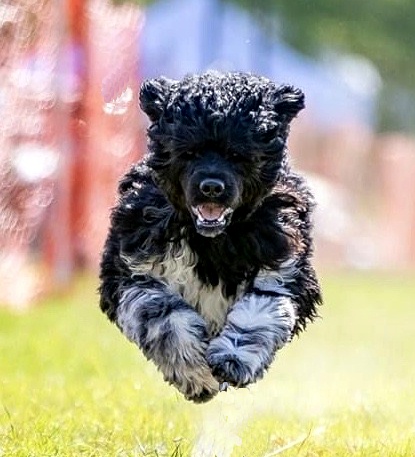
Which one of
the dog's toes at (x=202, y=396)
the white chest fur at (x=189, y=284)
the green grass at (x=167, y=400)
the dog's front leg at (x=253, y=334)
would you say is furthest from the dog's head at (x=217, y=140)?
the green grass at (x=167, y=400)

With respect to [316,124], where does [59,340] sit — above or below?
above

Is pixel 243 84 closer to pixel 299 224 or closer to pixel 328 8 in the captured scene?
pixel 299 224

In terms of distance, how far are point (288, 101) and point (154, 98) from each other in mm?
463

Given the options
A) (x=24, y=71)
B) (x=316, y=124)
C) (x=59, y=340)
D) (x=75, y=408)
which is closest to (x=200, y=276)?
(x=75, y=408)

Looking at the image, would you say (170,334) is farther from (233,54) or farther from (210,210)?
(233,54)

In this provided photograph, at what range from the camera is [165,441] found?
586 cm

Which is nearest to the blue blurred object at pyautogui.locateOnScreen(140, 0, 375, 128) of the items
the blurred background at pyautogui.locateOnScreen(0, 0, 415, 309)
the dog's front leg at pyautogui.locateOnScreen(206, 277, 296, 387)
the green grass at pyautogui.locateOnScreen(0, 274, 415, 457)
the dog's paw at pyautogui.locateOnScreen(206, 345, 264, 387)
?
the blurred background at pyautogui.locateOnScreen(0, 0, 415, 309)

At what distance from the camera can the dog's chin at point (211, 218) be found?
17.1 feet

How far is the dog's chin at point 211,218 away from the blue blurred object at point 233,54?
20.4ft

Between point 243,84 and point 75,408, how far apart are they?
1.70m

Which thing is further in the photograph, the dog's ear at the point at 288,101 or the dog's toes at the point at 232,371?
the dog's ear at the point at 288,101

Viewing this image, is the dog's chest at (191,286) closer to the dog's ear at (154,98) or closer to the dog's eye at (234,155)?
the dog's eye at (234,155)

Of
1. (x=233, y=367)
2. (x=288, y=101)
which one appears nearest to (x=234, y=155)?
(x=288, y=101)

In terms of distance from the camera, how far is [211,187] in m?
5.20
